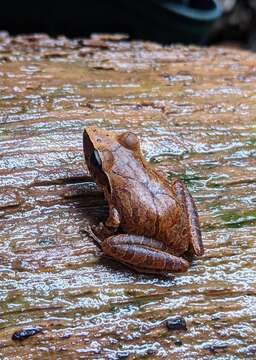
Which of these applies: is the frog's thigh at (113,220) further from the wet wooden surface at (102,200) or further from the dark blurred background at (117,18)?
the dark blurred background at (117,18)

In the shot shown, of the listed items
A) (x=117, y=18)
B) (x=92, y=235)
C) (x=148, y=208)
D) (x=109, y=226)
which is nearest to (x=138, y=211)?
(x=148, y=208)

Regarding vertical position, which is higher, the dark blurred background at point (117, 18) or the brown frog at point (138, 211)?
the dark blurred background at point (117, 18)

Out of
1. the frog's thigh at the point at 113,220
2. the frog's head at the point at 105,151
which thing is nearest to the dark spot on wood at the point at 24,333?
the frog's thigh at the point at 113,220

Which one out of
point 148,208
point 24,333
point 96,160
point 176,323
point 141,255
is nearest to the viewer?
point 24,333

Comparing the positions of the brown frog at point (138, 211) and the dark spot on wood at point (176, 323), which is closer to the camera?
the dark spot on wood at point (176, 323)

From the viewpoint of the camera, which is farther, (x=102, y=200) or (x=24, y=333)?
(x=102, y=200)

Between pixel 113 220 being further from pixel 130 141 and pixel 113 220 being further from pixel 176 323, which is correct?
pixel 176 323

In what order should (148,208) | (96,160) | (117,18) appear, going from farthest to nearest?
(117,18), (96,160), (148,208)

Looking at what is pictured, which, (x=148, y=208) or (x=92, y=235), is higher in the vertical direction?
(x=148, y=208)
